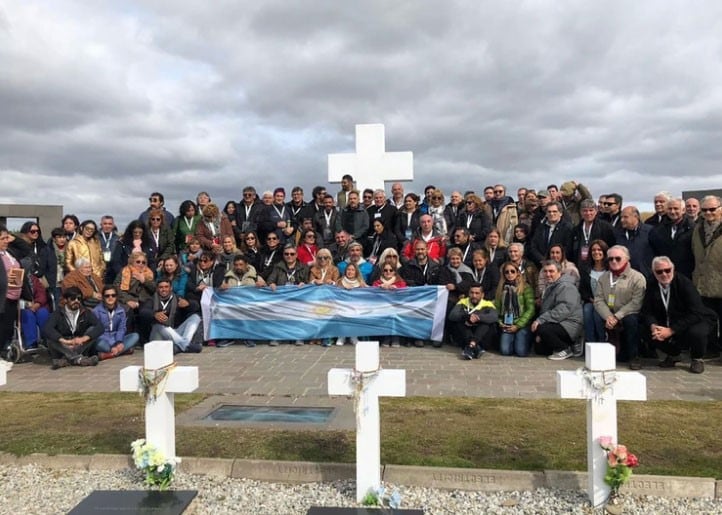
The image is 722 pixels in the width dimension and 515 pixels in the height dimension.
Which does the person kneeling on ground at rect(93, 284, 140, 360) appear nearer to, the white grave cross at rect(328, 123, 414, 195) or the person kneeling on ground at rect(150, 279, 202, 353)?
the person kneeling on ground at rect(150, 279, 202, 353)

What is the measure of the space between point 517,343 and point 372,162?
19.8 ft

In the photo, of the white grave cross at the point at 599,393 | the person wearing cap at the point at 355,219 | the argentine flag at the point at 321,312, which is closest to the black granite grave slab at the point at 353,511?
the white grave cross at the point at 599,393

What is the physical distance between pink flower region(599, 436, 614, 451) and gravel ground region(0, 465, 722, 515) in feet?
1.24

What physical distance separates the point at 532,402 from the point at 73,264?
25.9 feet

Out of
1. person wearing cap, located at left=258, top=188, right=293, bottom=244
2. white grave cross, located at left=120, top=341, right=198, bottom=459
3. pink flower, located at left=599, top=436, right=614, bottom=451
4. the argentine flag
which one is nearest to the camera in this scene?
pink flower, located at left=599, top=436, right=614, bottom=451

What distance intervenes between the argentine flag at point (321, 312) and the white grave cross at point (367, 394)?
18.9ft

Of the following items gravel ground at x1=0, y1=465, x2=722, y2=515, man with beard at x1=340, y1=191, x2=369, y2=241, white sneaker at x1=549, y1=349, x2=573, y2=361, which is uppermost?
man with beard at x1=340, y1=191, x2=369, y2=241

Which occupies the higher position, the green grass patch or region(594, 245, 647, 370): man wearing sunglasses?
region(594, 245, 647, 370): man wearing sunglasses

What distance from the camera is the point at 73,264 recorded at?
9.93 metres

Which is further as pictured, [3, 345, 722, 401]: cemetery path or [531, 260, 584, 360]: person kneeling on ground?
[531, 260, 584, 360]: person kneeling on ground

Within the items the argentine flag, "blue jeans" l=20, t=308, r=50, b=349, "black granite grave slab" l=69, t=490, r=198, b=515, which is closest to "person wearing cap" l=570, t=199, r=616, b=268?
the argentine flag

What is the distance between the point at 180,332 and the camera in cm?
945

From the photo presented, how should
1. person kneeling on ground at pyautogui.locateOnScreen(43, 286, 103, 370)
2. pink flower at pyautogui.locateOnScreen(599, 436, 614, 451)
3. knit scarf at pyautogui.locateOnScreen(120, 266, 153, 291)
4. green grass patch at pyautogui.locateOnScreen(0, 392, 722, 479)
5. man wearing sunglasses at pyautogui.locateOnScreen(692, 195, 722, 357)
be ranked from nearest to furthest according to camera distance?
pink flower at pyautogui.locateOnScreen(599, 436, 614, 451) < green grass patch at pyautogui.locateOnScreen(0, 392, 722, 479) < man wearing sunglasses at pyautogui.locateOnScreen(692, 195, 722, 357) < person kneeling on ground at pyautogui.locateOnScreen(43, 286, 103, 370) < knit scarf at pyautogui.locateOnScreen(120, 266, 153, 291)

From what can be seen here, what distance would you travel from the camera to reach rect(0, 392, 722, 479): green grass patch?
4.22 meters
